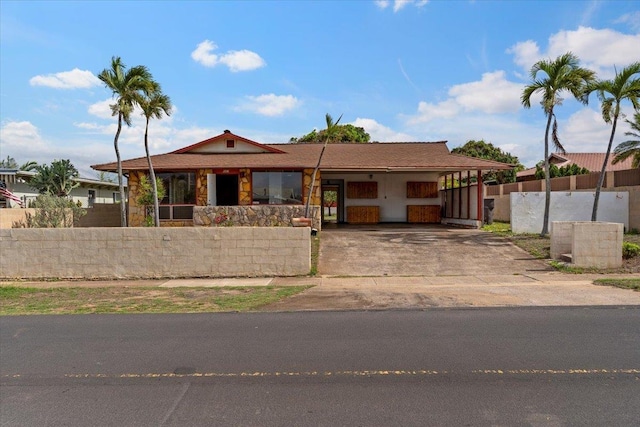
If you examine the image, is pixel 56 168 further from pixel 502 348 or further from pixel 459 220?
pixel 502 348

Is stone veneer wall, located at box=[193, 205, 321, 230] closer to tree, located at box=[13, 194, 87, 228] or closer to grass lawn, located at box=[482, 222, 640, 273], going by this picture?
tree, located at box=[13, 194, 87, 228]

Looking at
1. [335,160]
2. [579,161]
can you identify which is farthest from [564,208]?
[579,161]

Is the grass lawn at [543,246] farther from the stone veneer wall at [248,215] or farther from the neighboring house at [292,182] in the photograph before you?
the stone veneer wall at [248,215]

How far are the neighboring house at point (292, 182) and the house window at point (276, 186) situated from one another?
0.04 meters

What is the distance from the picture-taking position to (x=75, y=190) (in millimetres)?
36875

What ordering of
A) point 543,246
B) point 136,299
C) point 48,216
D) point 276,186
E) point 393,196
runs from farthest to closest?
1. point 393,196
2. point 48,216
3. point 276,186
4. point 543,246
5. point 136,299

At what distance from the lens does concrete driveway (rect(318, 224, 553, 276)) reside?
13.8 metres

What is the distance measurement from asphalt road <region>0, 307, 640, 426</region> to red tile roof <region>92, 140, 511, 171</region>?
12821 mm

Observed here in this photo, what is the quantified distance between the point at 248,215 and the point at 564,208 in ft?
43.1

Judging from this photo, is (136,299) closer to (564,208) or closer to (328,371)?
(328,371)

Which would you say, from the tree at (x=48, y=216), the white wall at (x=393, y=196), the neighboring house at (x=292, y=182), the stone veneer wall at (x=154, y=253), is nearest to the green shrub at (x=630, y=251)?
the neighboring house at (x=292, y=182)

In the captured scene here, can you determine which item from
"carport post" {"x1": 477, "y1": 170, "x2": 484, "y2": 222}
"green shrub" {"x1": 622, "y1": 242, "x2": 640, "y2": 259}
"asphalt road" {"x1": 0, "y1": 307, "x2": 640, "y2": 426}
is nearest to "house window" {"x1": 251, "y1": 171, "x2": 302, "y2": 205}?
"carport post" {"x1": 477, "y1": 170, "x2": 484, "y2": 222}

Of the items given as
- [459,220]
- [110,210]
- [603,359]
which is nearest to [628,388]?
[603,359]

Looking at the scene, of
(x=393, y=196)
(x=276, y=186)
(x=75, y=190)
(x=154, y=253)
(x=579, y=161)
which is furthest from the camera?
(x=579, y=161)
